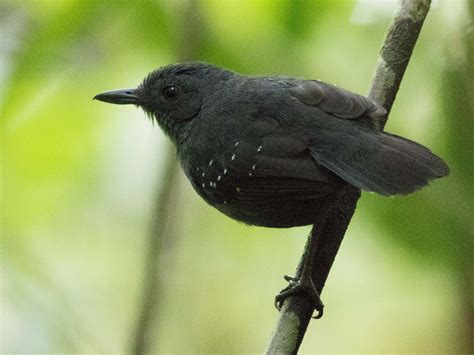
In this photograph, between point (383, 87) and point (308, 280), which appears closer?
point (308, 280)

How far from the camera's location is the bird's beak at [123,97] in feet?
15.5

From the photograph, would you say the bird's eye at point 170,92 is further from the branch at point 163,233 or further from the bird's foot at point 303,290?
the bird's foot at point 303,290

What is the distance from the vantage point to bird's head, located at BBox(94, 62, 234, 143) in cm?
465

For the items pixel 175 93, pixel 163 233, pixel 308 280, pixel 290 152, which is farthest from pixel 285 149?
pixel 175 93

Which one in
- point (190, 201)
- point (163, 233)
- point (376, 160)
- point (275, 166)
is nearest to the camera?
point (376, 160)

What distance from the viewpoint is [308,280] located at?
402 cm

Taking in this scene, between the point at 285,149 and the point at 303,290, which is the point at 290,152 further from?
the point at 303,290

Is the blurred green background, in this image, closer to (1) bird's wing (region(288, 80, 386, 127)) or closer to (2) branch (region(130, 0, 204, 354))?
(2) branch (region(130, 0, 204, 354))

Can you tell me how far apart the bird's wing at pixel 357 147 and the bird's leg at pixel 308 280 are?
386mm

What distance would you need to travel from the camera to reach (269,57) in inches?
190

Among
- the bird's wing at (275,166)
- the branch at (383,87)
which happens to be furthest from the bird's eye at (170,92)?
the branch at (383,87)

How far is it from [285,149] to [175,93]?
109cm

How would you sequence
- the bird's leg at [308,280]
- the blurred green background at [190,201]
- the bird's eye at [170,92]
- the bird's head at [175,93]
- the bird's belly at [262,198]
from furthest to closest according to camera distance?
the bird's eye at [170,92] < the bird's head at [175,93] < the blurred green background at [190,201] < the bird's leg at [308,280] < the bird's belly at [262,198]

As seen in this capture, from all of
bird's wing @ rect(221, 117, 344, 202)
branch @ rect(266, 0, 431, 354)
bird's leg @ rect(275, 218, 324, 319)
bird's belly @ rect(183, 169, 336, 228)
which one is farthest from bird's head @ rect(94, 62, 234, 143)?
bird's leg @ rect(275, 218, 324, 319)
